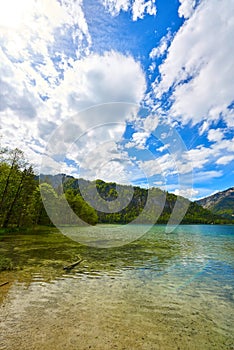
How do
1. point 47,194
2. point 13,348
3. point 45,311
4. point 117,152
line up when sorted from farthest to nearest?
point 47,194 → point 117,152 → point 45,311 → point 13,348

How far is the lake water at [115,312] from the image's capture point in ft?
22.5

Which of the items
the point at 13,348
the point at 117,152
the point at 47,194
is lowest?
the point at 13,348

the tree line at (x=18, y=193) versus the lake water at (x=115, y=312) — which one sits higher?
the tree line at (x=18, y=193)

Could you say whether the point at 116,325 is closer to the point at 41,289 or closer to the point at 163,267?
the point at 41,289

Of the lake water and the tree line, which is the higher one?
the tree line

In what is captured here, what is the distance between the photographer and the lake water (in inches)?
270

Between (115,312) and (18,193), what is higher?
(18,193)

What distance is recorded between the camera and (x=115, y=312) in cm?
909

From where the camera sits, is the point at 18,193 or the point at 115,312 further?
the point at 18,193

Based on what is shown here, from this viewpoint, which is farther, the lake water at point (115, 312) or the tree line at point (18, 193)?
the tree line at point (18, 193)

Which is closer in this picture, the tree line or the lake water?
the lake water

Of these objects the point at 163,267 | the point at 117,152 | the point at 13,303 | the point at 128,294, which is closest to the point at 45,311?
the point at 13,303

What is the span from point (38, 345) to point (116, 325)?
110 inches

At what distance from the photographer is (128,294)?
37.7 ft
